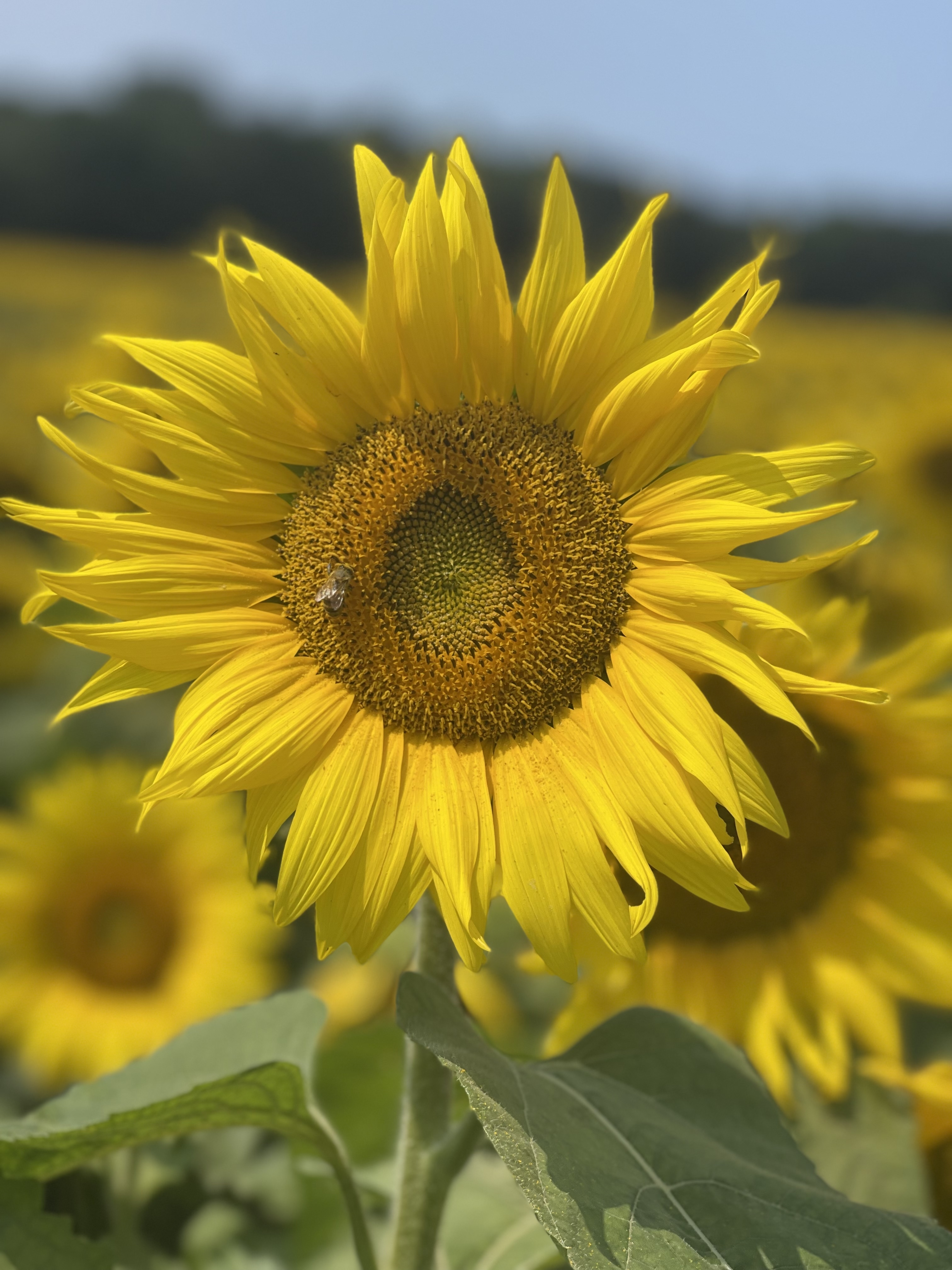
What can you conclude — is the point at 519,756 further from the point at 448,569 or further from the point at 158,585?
the point at 158,585

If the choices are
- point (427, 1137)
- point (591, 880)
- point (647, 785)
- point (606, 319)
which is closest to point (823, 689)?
point (647, 785)

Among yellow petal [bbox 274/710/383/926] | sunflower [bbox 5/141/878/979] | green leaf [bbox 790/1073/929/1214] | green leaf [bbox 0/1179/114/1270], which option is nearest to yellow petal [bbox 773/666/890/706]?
sunflower [bbox 5/141/878/979]

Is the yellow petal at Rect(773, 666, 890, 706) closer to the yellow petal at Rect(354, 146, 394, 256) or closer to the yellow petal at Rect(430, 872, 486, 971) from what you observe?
the yellow petal at Rect(430, 872, 486, 971)

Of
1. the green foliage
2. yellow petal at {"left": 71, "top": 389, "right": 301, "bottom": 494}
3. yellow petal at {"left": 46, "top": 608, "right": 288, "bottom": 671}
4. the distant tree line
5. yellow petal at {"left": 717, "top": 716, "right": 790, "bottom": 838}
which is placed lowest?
the distant tree line

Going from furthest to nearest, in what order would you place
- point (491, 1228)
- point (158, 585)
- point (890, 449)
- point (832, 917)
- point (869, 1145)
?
point (890, 449), point (832, 917), point (491, 1228), point (869, 1145), point (158, 585)

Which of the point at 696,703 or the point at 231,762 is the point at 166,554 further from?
the point at 696,703

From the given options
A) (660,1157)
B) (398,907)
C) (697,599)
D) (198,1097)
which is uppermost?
(697,599)
